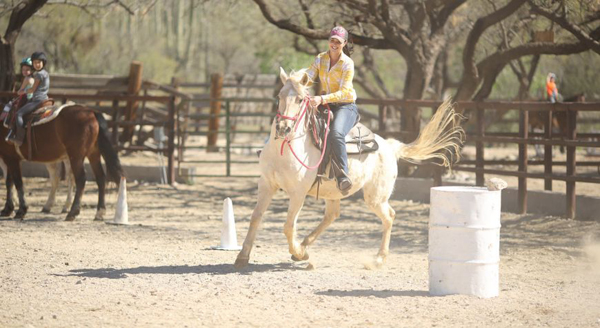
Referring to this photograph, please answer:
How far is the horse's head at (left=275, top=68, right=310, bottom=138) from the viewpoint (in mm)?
7414

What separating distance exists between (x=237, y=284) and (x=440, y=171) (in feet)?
24.3

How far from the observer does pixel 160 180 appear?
17.0 meters

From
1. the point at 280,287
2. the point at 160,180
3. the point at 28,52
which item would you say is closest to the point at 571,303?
the point at 280,287

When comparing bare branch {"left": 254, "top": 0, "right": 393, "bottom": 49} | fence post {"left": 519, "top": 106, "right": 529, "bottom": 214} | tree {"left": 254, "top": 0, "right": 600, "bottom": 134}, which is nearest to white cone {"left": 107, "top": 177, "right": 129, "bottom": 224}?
bare branch {"left": 254, "top": 0, "right": 393, "bottom": 49}

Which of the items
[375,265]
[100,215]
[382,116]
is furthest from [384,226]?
[382,116]

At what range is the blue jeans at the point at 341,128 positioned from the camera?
26.2ft

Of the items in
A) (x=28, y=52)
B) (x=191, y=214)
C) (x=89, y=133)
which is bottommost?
(x=191, y=214)

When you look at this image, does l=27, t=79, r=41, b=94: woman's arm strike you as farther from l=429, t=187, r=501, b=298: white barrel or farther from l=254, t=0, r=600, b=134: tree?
l=429, t=187, r=501, b=298: white barrel

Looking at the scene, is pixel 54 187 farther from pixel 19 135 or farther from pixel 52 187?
pixel 19 135

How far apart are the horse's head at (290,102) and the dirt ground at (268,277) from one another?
1438mm

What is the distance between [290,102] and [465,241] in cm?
207

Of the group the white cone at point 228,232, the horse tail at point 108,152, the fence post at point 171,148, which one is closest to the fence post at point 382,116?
the fence post at point 171,148

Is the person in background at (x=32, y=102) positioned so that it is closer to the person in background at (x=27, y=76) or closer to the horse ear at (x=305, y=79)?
the person in background at (x=27, y=76)

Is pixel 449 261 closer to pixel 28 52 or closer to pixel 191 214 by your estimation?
pixel 191 214
